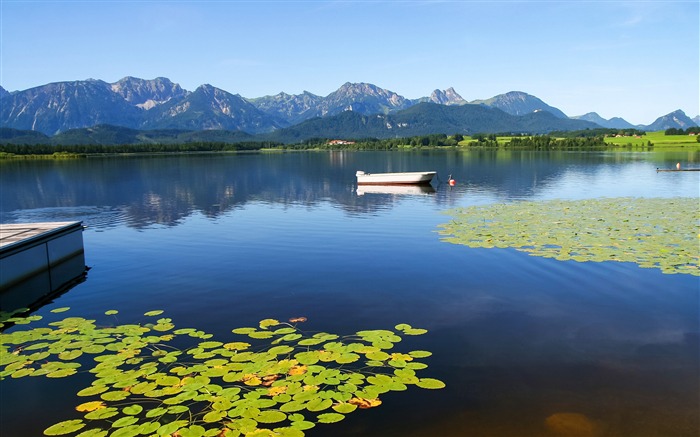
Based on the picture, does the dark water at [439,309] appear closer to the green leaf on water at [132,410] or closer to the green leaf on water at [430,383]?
the green leaf on water at [430,383]

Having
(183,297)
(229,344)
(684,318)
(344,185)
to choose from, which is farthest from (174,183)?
(684,318)

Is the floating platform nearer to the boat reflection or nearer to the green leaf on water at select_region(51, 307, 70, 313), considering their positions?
the green leaf on water at select_region(51, 307, 70, 313)

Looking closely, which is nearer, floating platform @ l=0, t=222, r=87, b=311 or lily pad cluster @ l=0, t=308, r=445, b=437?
lily pad cluster @ l=0, t=308, r=445, b=437

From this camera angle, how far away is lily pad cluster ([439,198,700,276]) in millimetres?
26109

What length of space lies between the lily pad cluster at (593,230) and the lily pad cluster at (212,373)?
52.1 feet

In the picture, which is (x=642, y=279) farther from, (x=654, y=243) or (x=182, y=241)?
(x=182, y=241)

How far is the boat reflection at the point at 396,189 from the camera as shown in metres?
70.1

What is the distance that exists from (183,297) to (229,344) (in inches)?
289

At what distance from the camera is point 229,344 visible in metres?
15.6

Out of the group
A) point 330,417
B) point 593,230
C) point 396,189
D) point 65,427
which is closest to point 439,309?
point 330,417

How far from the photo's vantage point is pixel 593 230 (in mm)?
33438

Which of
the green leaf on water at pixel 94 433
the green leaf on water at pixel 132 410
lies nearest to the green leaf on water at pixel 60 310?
the green leaf on water at pixel 132 410

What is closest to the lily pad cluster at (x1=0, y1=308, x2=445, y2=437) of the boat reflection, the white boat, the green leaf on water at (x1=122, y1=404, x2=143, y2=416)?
the green leaf on water at (x1=122, y1=404, x2=143, y2=416)

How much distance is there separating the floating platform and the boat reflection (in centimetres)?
4484
